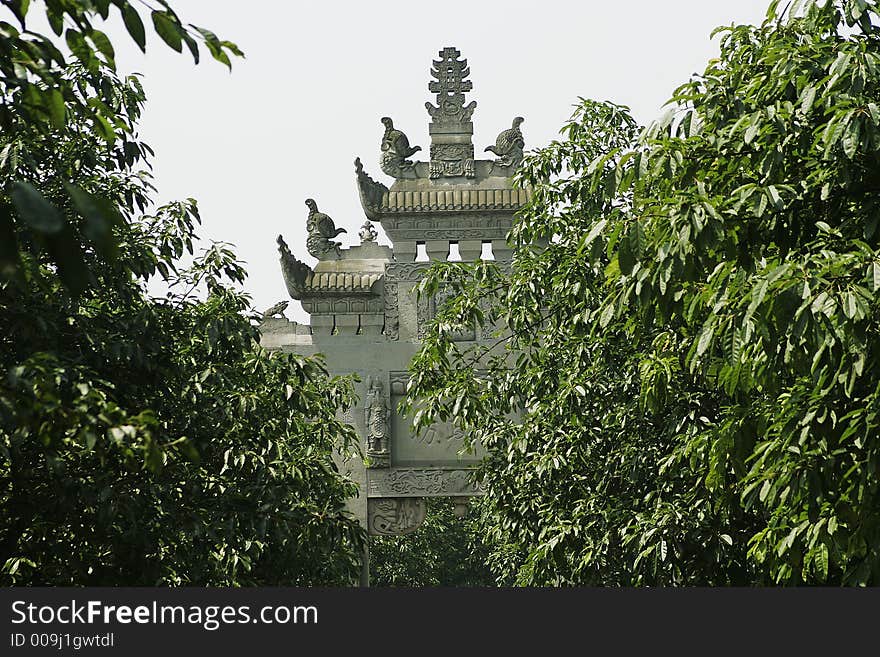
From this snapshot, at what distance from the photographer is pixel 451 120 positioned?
13.9 m

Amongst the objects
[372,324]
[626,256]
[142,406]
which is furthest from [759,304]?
[372,324]

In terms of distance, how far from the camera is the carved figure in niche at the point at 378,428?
13664 millimetres

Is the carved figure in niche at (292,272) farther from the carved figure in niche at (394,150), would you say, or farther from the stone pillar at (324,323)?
the carved figure in niche at (394,150)

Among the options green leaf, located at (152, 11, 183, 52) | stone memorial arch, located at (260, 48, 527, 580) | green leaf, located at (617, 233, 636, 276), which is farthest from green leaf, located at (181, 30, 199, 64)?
stone memorial arch, located at (260, 48, 527, 580)

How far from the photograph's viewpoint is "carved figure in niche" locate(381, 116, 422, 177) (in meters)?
13.9

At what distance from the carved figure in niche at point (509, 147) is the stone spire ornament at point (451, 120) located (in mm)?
316

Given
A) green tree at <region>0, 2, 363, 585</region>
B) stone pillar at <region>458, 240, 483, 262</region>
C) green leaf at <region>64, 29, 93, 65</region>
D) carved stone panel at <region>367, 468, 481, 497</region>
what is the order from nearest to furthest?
green leaf at <region>64, 29, 93, 65</region> → green tree at <region>0, 2, 363, 585</region> → carved stone panel at <region>367, 468, 481, 497</region> → stone pillar at <region>458, 240, 483, 262</region>

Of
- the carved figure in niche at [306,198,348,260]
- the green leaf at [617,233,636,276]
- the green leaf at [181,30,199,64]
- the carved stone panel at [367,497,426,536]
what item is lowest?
the carved stone panel at [367,497,426,536]

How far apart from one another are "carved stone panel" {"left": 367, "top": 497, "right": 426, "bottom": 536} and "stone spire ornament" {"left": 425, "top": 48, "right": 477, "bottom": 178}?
12.9 ft

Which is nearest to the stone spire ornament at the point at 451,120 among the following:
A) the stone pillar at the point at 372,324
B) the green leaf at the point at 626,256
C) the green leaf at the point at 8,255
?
the stone pillar at the point at 372,324

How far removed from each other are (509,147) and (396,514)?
15.0 ft

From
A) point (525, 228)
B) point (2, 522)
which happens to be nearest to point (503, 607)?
point (2, 522)

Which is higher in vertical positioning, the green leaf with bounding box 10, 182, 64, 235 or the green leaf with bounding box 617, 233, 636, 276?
the green leaf with bounding box 617, 233, 636, 276

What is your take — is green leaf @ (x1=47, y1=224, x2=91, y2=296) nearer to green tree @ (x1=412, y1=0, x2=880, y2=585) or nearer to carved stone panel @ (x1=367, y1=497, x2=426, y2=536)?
green tree @ (x1=412, y1=0, x2=880, y2=585)
